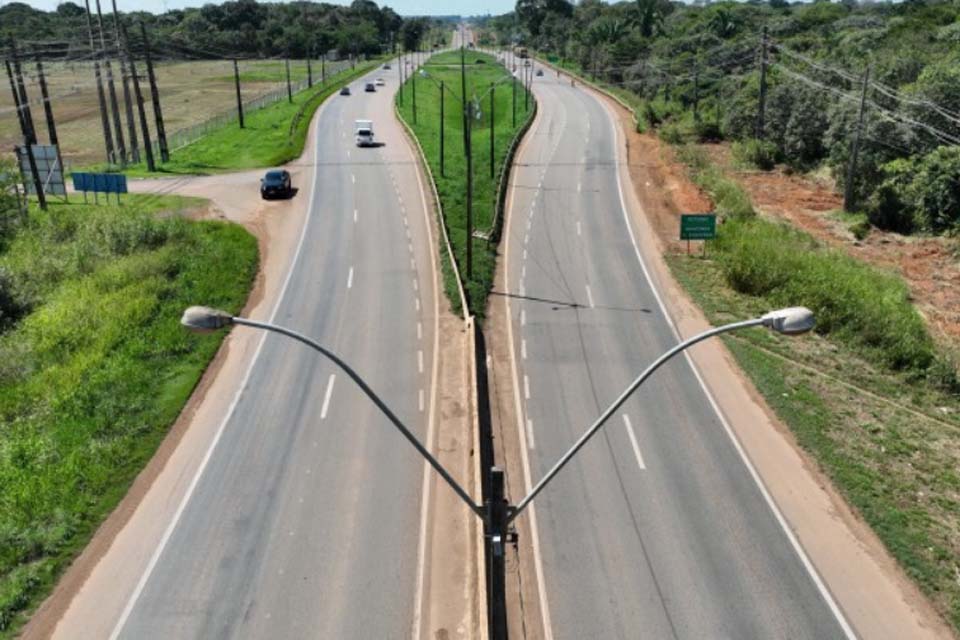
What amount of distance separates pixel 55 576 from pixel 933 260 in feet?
142

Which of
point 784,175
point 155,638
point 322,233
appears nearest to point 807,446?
point 155,638

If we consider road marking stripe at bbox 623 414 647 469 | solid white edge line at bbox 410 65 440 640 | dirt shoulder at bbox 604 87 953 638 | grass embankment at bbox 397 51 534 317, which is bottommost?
dirt shoulder at bbox 604 87 953 638

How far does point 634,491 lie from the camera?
22203mm

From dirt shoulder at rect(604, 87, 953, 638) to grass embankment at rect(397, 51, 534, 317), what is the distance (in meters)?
8.90

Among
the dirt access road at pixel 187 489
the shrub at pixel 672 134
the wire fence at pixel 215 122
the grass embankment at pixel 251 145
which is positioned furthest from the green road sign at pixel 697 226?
the wire fence at pixel 215 122

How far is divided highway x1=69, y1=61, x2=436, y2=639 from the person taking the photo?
1766cm

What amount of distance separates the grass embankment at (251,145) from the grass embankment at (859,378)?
119ft

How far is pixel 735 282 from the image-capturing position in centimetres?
3728

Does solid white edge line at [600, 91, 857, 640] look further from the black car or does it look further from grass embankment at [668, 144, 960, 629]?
the black car

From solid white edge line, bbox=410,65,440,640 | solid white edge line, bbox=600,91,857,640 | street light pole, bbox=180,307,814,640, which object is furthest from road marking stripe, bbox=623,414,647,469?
street light pole, bbox=180,307,814,640

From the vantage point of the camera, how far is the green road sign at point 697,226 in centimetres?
4050

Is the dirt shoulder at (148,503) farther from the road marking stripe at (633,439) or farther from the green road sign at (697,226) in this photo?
the green road sign at (697,226)

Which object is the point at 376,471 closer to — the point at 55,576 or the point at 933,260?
the point at 55,576

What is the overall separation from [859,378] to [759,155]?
3810 centimetres
